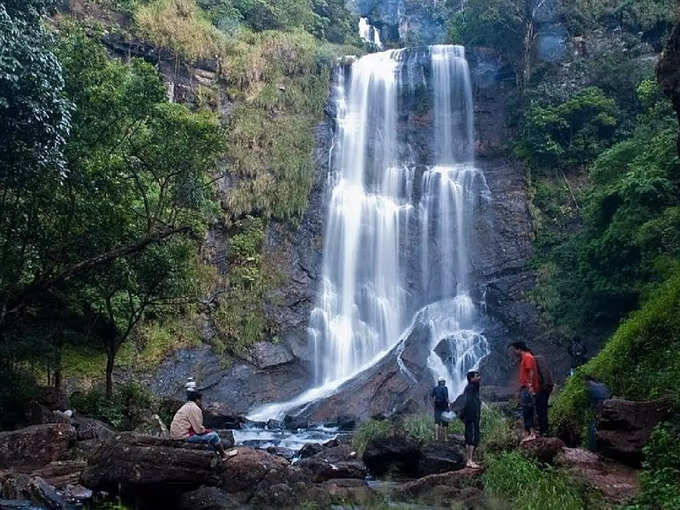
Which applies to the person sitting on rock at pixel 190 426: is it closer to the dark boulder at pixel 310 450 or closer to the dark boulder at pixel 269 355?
the dark boulder at pixel 310 450

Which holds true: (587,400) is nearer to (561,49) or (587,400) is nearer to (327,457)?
(327,457)

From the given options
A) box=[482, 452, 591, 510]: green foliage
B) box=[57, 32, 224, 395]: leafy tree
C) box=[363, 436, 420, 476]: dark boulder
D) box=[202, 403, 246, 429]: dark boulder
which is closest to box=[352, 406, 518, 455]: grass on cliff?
box=[363, 436, 420, 476]: dark boulder

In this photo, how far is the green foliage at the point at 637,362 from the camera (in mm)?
9695

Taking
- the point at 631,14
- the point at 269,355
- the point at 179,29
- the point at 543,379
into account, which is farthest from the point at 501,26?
the point at 543,379

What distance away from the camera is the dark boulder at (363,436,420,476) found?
11.2 metres

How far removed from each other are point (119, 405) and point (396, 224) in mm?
15117

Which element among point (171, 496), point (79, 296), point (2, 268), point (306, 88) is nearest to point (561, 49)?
point (306, 88)

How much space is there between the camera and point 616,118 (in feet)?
89.3

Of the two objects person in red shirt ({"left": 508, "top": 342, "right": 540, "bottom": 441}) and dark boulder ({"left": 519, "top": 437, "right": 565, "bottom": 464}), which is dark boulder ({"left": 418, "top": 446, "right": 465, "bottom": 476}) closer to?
person in red shirt ({"left": 508, "top": 342, "right": 540, "bottom": 441})

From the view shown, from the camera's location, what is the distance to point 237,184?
26.8 metres

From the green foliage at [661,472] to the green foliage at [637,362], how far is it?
6.52ft

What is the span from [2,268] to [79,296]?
385cm

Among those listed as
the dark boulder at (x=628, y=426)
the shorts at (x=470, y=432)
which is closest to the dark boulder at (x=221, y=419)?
the shorts at (x=470, y=432)

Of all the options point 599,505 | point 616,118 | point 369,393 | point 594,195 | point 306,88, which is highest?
point 306,88
